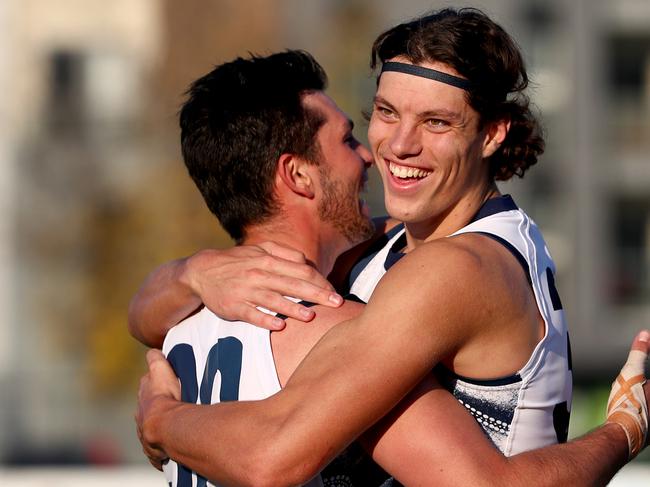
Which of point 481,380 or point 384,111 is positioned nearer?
point 481,380

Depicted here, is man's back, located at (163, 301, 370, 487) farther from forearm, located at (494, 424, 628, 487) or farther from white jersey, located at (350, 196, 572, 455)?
forearm, located at (494, 424, 628, 487)

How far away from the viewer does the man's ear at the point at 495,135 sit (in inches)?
151

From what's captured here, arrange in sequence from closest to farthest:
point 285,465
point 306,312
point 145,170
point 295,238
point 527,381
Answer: point 285,465 < point 527,381 < point 306,312 < point 295,238 < point 145,170

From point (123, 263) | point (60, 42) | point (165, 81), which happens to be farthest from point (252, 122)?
point (60, 42)

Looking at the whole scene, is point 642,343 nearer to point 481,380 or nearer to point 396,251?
point 481,380

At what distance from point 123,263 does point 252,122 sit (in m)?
18.9

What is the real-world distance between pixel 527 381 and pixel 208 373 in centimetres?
95

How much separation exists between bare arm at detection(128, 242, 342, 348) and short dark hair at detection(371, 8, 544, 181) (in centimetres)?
72

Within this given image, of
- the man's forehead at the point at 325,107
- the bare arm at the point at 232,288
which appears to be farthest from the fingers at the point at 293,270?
the man's forehead at the point at 325,107

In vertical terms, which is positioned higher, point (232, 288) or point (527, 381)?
point (232, 288)

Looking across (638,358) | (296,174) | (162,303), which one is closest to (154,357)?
(162,303)

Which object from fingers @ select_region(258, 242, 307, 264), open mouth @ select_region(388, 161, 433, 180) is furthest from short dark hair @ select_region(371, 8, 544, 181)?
fingers @ select_region(258, 242, 307, 264)

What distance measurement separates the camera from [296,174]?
4035mm

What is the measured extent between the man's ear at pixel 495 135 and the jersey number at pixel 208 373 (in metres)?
0.99
